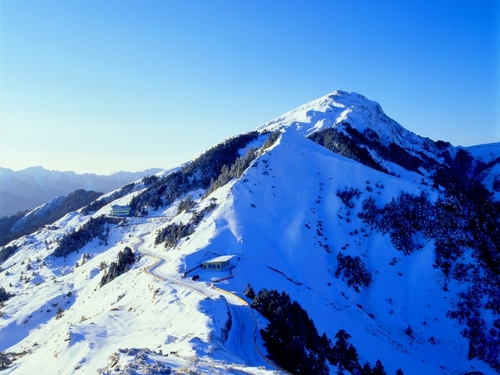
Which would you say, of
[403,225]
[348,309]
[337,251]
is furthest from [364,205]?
[348,309]

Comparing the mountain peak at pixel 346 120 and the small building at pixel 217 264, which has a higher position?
the mountain peak at pixel 346 120

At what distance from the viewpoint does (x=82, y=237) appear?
93625mm

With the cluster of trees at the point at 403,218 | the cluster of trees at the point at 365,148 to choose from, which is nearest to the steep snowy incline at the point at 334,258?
the cluster of trees at the point at 403,218

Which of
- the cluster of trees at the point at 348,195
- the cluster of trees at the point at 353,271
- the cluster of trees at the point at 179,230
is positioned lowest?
→ the cluster of trees at the point at 353,271

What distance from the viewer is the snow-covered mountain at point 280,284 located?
26.6 m

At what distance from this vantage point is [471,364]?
155ft

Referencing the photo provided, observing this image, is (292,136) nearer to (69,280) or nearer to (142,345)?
(69,280)

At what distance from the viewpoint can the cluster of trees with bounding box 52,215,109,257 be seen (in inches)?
3481

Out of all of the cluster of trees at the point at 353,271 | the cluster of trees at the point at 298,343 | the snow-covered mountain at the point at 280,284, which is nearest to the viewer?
the cluster of trees at the point at 298,343

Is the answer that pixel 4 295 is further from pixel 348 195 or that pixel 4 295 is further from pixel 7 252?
pixel 348 195

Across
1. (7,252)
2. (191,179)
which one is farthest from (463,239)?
(7,252)

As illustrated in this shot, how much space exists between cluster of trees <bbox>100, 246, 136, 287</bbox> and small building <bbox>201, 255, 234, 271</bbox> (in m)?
17.6

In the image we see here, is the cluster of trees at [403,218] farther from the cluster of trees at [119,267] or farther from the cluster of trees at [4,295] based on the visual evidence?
the cluster of trees at [4,295]

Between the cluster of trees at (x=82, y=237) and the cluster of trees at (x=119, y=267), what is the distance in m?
30.5
